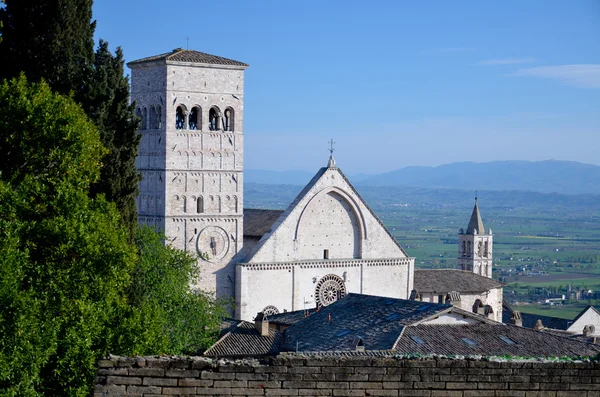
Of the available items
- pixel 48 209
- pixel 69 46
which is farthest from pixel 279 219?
pixel 48 209

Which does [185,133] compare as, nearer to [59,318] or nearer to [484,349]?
[484,349]

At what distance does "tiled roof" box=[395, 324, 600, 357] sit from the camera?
38.1 meters

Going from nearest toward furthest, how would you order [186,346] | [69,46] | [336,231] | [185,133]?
[69,46]
[186,346]
[185,133]
[336,231]

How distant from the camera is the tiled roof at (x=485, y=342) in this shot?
38.1 meters

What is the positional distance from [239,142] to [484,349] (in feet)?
73.5

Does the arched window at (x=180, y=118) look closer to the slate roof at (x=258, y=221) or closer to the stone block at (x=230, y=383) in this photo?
the slate roof at (x=258, y=221)

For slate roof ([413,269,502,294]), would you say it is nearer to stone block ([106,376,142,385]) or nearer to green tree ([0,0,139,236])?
green tree ([0,0,139,236])

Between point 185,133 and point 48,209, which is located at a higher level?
point 185,133

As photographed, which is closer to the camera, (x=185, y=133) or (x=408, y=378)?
(x=408, y=378)

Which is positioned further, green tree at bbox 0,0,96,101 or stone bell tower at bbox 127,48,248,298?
stone bell tower at bbox 127,48,248,298

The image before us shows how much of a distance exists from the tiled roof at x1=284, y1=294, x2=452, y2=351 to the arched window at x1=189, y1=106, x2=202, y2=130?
1323 cm

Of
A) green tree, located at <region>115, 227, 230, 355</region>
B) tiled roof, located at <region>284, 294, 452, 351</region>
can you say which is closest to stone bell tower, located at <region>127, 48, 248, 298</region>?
green tree, located at <region>115, 227, 230, 355</region>

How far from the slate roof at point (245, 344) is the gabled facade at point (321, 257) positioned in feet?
31.1

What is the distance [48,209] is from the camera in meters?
26.4
